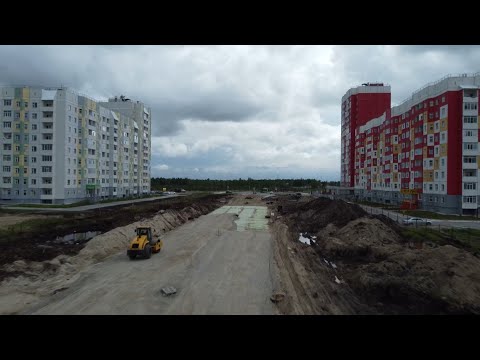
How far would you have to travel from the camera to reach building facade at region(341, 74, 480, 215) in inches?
1807

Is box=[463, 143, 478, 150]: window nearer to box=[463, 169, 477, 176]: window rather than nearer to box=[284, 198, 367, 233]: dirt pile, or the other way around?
box=[463, 169, 477, 176]: window

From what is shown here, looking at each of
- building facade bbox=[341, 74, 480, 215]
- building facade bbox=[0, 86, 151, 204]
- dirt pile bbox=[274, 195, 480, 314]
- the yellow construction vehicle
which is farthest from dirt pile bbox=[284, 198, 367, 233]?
building facade bbox=[0, 86, 151, 204]

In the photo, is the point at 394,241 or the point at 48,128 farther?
the point at 48,128

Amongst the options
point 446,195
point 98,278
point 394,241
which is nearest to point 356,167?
point 446,195

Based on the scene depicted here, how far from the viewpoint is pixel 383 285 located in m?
17.3

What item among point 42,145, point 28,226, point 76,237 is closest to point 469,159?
point 76,237

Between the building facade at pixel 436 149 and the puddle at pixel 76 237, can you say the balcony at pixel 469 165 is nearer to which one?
the building facade at pixel 436 149

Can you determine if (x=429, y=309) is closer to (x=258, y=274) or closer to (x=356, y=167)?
(x=258, y=274)

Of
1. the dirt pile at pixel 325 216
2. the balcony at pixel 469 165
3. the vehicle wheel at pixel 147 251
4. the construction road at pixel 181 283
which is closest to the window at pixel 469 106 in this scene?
the balcony at pixel 469 165

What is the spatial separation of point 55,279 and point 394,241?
2640 cm

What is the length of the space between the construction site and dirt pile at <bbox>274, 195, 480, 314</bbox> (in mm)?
62

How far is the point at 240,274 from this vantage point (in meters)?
20.2

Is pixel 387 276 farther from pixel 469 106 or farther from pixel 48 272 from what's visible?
pixel 469 106
